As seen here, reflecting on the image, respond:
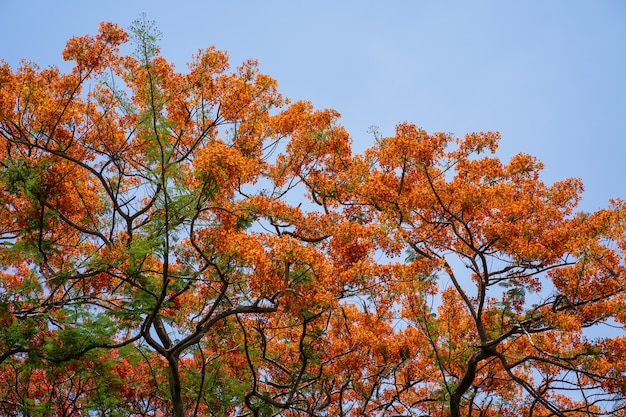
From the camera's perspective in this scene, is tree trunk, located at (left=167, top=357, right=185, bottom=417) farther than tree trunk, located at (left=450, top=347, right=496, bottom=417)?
No

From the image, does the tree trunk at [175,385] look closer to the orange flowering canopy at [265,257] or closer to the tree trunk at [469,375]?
the orange flowering canopy at [265,257]

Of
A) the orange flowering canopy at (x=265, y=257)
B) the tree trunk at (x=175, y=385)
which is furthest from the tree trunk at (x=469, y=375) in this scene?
the tree trunk at (x=175, y=385)

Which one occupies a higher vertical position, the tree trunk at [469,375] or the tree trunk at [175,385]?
the tree trunk at [469,375]

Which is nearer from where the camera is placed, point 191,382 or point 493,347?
point 493,347

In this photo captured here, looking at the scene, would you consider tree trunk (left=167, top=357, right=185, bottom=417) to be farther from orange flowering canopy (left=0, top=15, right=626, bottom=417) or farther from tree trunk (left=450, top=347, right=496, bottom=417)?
tree trunk (left=450, top=347, right=496, bottom=417)

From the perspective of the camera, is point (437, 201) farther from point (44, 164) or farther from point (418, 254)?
point (44, 164)

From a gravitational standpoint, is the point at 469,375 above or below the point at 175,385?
above

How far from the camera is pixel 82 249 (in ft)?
28.8

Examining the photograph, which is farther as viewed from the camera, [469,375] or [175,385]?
[469,375]

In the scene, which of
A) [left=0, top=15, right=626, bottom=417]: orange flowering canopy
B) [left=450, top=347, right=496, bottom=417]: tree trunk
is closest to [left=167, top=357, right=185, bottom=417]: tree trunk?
[left=0, top=15, right=626, bottom=417]: orange flowering canopy

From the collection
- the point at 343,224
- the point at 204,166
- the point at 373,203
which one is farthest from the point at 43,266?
the point at 373,203

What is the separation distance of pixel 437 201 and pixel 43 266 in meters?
5.59

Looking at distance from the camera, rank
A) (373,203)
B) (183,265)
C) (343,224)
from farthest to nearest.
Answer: (373,203) < (343,224) < (183,265)

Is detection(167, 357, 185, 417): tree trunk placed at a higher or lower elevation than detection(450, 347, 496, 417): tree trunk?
lower
